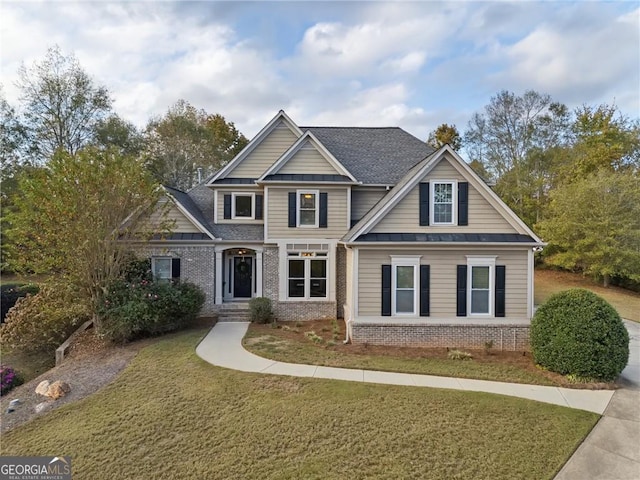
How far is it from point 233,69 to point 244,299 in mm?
11279

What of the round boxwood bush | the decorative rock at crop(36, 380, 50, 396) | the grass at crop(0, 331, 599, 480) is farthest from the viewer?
the round boxwood bush

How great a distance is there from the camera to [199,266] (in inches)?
529

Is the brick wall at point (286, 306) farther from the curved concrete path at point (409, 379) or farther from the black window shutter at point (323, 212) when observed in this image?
the curved concrete path at point (409, 379)

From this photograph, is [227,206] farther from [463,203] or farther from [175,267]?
[463,203]

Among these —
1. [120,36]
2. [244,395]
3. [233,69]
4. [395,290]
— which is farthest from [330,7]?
[244,395]

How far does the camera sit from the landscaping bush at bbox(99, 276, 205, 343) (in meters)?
10.5

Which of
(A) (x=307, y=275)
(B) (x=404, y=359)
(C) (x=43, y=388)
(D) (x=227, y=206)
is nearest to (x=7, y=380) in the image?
(C) (x=43, y=388)

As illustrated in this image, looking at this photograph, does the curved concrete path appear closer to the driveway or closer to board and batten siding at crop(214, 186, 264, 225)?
the driveway

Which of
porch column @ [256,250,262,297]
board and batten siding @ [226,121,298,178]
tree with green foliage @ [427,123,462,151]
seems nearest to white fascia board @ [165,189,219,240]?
porch column @ [256,250,262,297]

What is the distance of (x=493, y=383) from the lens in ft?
25.1

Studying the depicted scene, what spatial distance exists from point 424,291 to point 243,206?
29.2 ft

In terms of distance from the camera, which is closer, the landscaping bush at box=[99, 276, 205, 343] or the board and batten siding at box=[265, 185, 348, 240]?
the landscaping bush at box=[99, 276, 205, 343]

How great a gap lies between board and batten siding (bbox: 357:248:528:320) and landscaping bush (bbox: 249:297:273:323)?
4182 millimetres

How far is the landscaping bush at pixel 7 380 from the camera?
339 inches
